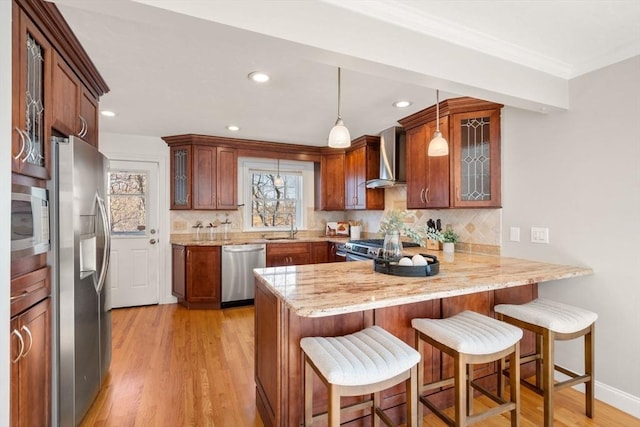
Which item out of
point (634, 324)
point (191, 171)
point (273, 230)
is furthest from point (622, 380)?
point (191, 171)

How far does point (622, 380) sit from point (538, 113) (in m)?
1.97

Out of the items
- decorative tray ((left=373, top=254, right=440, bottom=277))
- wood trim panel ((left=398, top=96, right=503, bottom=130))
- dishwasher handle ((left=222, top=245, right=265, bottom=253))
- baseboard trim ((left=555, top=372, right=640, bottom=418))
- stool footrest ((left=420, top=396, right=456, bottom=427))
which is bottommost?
baseboard trim ((left=555, top=372, right=640, bottom=418))

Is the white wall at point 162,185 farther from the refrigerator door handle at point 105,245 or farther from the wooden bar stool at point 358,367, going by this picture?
the wooden bar stool at point 358,367

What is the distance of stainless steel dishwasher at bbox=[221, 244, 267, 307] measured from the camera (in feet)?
13.8

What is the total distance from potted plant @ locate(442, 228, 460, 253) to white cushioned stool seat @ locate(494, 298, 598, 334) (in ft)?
3.53

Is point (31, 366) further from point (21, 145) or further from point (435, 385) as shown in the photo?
point (435, 385)

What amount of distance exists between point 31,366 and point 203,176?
3.16 meters

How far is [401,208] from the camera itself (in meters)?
4.19

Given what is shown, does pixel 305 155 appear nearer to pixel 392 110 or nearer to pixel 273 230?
pixel 273 230

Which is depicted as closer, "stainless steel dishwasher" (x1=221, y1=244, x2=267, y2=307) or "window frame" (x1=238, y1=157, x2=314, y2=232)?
"stainless steel dishwasher" (x1=221, y1=244, x2=267, y2=307)

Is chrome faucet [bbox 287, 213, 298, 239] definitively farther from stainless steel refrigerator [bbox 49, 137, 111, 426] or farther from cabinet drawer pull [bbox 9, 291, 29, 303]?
cabinet drawer pull [bbox 9, 291, 29, 303]

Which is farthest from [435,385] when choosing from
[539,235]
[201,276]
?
[201,276]

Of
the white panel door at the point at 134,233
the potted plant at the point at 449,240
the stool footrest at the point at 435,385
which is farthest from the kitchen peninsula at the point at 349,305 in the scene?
the white panel door at the point at 134,233

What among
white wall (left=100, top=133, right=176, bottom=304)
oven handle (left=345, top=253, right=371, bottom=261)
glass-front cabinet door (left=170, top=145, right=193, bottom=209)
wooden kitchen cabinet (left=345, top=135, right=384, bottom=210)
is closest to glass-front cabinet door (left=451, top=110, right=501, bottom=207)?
oven handle (left=345, top=253, right=371, bottom=261)
